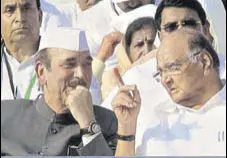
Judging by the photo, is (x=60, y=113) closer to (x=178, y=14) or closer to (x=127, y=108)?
(x=127, y=108)

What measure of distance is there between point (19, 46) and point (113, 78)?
25.4 inches

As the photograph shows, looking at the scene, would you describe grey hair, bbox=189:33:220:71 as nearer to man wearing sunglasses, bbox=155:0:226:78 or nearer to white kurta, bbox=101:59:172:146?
man wearing sunglasses, bbox=155:0:226:78

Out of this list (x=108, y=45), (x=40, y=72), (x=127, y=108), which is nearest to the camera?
(x=127, y=108)

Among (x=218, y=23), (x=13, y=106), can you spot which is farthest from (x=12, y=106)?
(x=218, y=23)

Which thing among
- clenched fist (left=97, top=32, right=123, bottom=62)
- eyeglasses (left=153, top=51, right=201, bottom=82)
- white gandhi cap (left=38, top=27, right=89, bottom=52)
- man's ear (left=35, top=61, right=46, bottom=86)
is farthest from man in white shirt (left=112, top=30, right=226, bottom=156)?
man's ear (left=35, top=61, right=46, bottom=86)

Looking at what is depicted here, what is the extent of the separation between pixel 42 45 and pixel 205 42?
971 mm

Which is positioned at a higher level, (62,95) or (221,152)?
(62,95)

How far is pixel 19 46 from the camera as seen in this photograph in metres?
3.38

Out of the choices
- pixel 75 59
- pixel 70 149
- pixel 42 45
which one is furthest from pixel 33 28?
pixel 70 149

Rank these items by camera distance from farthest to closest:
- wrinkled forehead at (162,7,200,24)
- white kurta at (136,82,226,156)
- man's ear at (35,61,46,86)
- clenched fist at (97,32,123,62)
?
man's ear at (35,61,46,86) → clenched fist at (97,32,123,62) → wrinkled forehead at (162,7,200,24) → white kurta at (136,82,226,156)

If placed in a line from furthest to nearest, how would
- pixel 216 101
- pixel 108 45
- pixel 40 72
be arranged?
pixel 40 72, pixel 108 45, pixel 216 101

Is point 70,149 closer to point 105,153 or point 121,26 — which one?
point 105,153

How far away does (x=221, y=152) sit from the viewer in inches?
115

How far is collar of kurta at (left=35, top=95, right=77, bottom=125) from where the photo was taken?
322 centimetres
